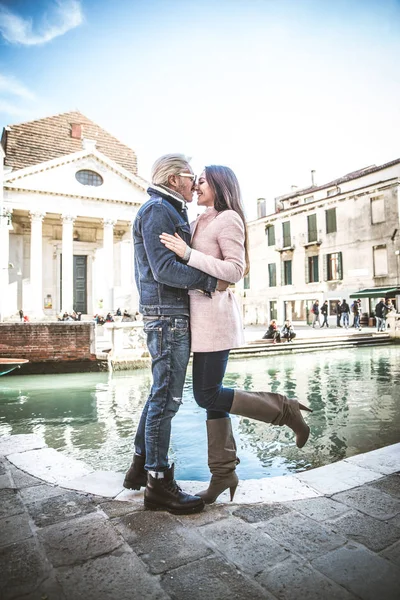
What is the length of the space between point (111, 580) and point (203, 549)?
0.36 metres

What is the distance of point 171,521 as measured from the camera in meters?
1.75

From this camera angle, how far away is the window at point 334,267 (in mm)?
26953

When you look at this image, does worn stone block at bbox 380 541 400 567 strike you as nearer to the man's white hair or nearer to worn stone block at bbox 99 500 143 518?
worn stone block at bbox 99 500 143 518

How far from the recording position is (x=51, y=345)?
35.8 feet

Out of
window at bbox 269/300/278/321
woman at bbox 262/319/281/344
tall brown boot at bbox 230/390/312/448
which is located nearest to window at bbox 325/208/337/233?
window at bbox 269/300/278/321

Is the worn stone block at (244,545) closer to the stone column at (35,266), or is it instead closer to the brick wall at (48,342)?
the brick wall at (48,342)

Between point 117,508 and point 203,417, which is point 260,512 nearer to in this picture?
point 117,508

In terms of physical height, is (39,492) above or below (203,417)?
above

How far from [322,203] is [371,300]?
7.73m

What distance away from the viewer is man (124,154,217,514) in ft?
6.17

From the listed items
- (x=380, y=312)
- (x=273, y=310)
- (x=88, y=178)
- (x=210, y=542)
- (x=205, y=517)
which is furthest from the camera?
(x=273, y=310)

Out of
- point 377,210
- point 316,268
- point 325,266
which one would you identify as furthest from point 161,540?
point 316,268

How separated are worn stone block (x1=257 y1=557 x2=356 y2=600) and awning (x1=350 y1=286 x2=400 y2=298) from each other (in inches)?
938

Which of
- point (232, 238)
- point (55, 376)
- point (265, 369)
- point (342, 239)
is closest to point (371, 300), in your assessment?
point (342, 239)
